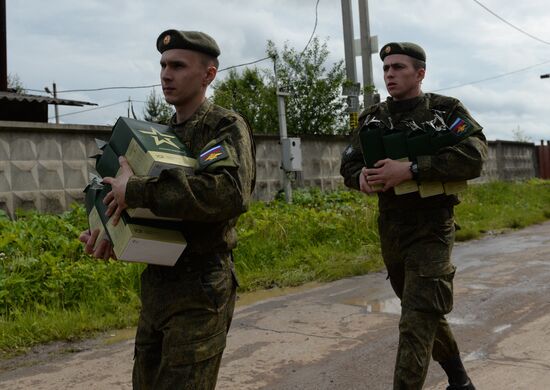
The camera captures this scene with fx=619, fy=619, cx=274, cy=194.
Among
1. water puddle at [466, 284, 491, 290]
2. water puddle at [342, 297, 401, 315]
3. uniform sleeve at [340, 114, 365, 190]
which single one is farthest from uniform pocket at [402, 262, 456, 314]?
water puddle at [466, 284, 491, 290]

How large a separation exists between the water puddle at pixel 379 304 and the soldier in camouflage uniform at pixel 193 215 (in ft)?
11.4

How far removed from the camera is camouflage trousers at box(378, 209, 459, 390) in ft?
9.54

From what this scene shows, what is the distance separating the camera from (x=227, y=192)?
200cm

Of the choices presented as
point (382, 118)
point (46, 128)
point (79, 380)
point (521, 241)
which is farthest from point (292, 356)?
point (521, 241)

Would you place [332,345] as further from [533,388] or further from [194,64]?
[194,64]

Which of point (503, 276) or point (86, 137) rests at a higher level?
point (86, 137)

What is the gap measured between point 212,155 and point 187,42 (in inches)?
19.5

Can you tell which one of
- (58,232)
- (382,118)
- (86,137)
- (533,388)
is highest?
(86,137)

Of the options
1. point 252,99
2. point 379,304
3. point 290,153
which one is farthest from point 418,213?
point 252,99

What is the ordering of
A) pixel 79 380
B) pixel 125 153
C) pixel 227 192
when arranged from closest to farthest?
1. pixel 227 192
2. pixel 125 153
3. pixel 79 380

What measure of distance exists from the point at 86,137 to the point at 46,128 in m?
0.62

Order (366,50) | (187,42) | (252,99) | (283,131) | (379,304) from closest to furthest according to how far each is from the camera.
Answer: (187,42)
(379,304)
(283,131)
(366,50)
(252,99)

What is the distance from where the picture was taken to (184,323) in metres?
2.13

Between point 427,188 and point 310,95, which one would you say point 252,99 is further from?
point 427,188
